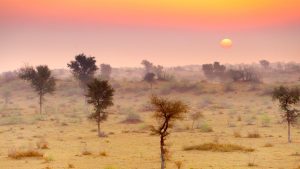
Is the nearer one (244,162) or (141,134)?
(244,162)

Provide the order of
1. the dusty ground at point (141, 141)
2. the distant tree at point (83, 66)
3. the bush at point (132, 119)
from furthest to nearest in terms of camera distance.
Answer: the distant tree at point (83, 66)
the bush at point (132, 119)
the dusty ground at point (141, 141)

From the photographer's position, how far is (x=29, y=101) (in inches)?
3583

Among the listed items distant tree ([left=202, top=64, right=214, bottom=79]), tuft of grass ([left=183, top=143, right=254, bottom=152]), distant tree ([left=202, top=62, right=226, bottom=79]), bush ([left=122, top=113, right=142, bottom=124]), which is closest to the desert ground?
bush ([left=122, top=113, right=142, bottom=124])

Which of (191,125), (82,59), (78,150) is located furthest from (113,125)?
(82,59)

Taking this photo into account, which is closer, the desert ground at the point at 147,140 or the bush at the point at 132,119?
the desert ground at the point at 147,140

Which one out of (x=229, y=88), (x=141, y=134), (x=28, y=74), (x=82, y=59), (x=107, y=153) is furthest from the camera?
(x=229, y=88)

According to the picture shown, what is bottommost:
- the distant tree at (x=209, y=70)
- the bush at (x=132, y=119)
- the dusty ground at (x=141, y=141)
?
the dusty ground at (x=141, y=141)

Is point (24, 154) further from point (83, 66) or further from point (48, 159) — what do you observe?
point (83, 66)

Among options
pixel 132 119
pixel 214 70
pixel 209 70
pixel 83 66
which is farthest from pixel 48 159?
pixel 214 70

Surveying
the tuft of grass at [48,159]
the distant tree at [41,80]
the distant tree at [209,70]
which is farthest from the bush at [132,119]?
the distant tree at [209,70]

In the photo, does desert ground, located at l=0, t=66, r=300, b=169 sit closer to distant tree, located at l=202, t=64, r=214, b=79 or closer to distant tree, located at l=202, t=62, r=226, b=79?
distant tree, located at l=202, t=62, r=226, b=79

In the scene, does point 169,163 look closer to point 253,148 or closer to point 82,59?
point 253,148

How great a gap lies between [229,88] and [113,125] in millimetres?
43588

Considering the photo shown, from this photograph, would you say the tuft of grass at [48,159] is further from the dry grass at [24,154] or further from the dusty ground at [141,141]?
the dry grass at [24,154]
